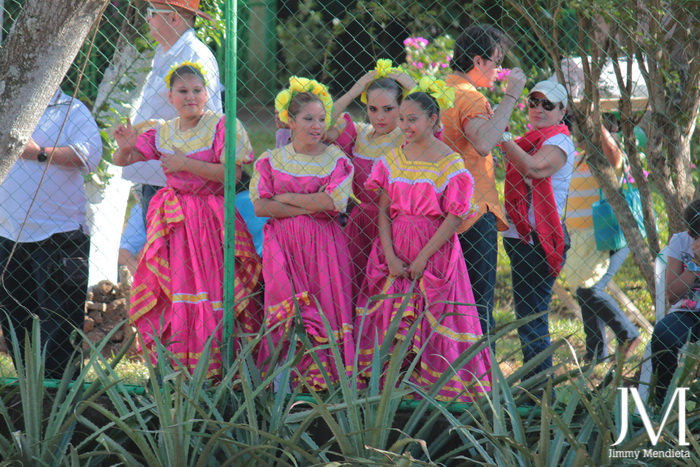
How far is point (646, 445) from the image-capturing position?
263 centimetres

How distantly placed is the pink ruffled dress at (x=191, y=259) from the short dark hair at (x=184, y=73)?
0.54ft

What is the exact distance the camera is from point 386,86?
362 centimetres

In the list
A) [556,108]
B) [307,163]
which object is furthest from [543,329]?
[307,163]

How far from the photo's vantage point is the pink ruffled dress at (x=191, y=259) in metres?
3.56

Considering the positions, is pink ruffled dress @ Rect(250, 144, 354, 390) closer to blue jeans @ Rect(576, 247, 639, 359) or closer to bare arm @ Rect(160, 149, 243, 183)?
bare arm @ Rect(160, 149, 243, 183)

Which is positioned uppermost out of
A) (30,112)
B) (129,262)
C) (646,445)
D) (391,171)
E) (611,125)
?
(611,125)

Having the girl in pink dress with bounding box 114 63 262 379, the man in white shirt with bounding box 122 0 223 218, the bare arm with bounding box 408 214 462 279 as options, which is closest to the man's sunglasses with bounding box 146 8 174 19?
the man in white shirt with bounding box 122 0 223 218

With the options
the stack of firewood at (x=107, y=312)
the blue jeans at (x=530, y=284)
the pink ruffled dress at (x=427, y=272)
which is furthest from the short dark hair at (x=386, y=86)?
the stack of firewood at (x=107, y=312)

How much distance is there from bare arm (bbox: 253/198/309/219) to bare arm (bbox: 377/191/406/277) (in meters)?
0.29

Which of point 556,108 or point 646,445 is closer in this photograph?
point 646,445

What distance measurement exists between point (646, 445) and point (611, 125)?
183 cm

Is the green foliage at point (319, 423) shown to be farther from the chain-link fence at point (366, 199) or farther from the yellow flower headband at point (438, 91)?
the yellow flower headband at point (438, 91)

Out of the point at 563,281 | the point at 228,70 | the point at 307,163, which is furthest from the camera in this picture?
the point at 563,281

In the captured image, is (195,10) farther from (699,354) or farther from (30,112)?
(699,354)
